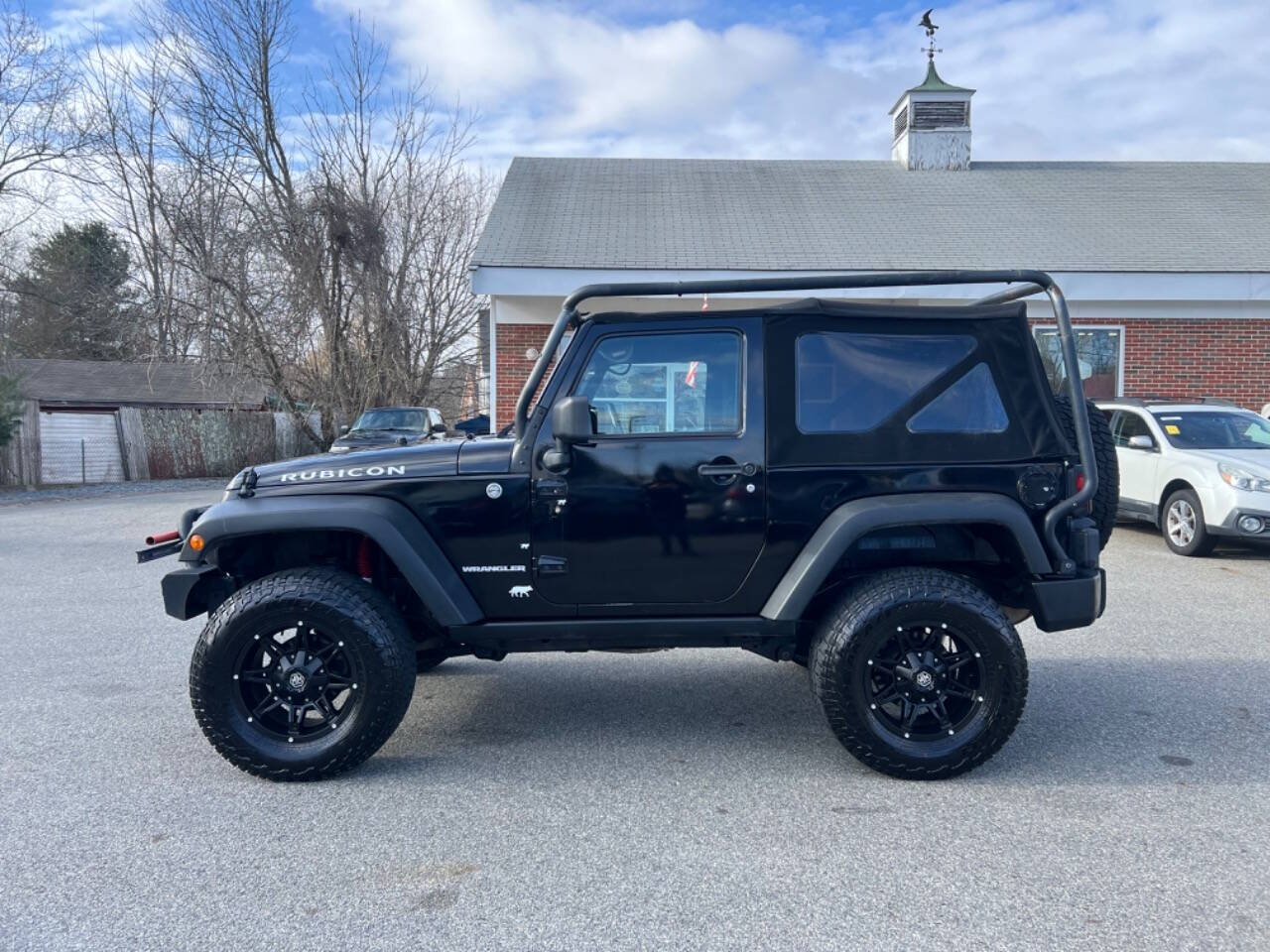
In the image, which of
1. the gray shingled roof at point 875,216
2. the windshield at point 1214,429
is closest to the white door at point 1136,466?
the windshield at point 1214,429

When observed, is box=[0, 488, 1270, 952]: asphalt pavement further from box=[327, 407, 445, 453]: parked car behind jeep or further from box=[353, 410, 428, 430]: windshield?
box=[353, 410, 428, 430]: windshield

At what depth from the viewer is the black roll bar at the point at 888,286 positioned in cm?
398

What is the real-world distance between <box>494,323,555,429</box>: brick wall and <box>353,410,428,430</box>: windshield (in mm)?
5090

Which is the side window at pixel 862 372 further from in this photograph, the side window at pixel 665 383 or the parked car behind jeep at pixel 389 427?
the parked car behind jeep at pixel 389 427

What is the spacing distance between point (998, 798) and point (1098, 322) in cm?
1331

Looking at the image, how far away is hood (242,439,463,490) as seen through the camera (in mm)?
4082

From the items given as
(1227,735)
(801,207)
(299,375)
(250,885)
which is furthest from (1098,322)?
(299,375)

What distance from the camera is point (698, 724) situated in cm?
467

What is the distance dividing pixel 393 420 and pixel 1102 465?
659 inches

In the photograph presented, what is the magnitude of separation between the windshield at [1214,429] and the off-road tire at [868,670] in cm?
726

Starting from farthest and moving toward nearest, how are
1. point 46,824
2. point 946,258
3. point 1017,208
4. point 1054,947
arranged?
1. point 1017,208
2. point 946,258
3. point 46,824
4. point 1054,947

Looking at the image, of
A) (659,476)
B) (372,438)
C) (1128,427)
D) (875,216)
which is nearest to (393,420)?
(372,438)

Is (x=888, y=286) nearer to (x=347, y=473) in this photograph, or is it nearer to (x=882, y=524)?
(x=882, y=524)

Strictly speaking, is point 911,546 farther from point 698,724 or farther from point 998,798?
point 698,724
